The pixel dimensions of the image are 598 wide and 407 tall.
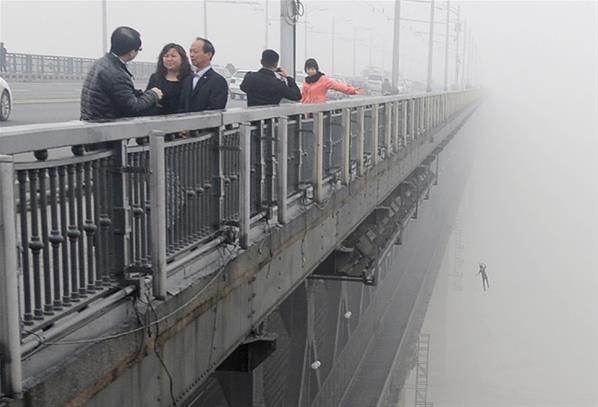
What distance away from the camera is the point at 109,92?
5.06m

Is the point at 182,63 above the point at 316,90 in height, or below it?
above

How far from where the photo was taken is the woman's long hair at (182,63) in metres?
6.18

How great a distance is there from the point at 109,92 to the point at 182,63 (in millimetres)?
1247

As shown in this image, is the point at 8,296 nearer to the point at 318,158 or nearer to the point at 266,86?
the point at 266,86

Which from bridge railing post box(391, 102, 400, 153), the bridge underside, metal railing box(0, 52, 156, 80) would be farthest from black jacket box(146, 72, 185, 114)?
metal railing box(0, 52, 156, 80)

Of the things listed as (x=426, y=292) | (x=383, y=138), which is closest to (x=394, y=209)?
(x=383, y=138)

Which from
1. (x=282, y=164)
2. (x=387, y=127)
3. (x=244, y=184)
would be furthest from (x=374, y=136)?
(x=244, y=184)

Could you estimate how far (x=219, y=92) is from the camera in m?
6.20

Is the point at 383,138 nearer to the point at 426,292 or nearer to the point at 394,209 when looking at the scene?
the point at 394,209

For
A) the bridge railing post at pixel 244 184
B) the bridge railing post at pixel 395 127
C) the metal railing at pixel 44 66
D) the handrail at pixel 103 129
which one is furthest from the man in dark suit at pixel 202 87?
the metal railing at pixel 44 66

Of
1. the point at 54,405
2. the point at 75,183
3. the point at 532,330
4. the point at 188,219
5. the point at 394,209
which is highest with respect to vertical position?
the point at 75,183

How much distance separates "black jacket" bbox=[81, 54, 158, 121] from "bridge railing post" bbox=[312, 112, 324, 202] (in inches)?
130

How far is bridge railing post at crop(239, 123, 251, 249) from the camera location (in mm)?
5887

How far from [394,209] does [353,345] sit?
7705 millimetres
